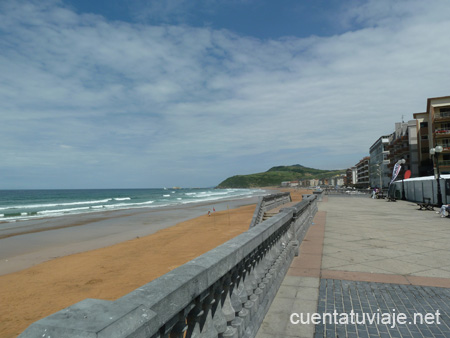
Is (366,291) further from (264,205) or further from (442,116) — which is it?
(442,116)

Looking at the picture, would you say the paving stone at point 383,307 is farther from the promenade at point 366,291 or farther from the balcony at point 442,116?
the balcony at point 442,116

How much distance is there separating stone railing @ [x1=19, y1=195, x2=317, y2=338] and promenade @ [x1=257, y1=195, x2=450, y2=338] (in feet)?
1.49

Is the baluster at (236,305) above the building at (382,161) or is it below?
below

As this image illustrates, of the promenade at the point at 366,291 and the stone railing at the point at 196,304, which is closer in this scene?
the stone railing at the point at 196,304

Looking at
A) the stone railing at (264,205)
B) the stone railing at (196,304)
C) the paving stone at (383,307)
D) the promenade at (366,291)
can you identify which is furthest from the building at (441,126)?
the stone railing at (196,304)

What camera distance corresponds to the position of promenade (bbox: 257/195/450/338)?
11.3 feet

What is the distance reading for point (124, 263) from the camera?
35.9ft

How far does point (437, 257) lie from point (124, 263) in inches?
381

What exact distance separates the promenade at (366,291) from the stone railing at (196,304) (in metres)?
0.45

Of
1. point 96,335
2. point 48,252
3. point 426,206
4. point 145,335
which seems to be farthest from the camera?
point 426,206

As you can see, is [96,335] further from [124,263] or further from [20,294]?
[124,263]

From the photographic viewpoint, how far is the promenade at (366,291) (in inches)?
136

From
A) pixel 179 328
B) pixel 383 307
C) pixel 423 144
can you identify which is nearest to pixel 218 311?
pixel 179 328

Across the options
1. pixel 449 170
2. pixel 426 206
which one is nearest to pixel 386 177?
pixel 449 170
